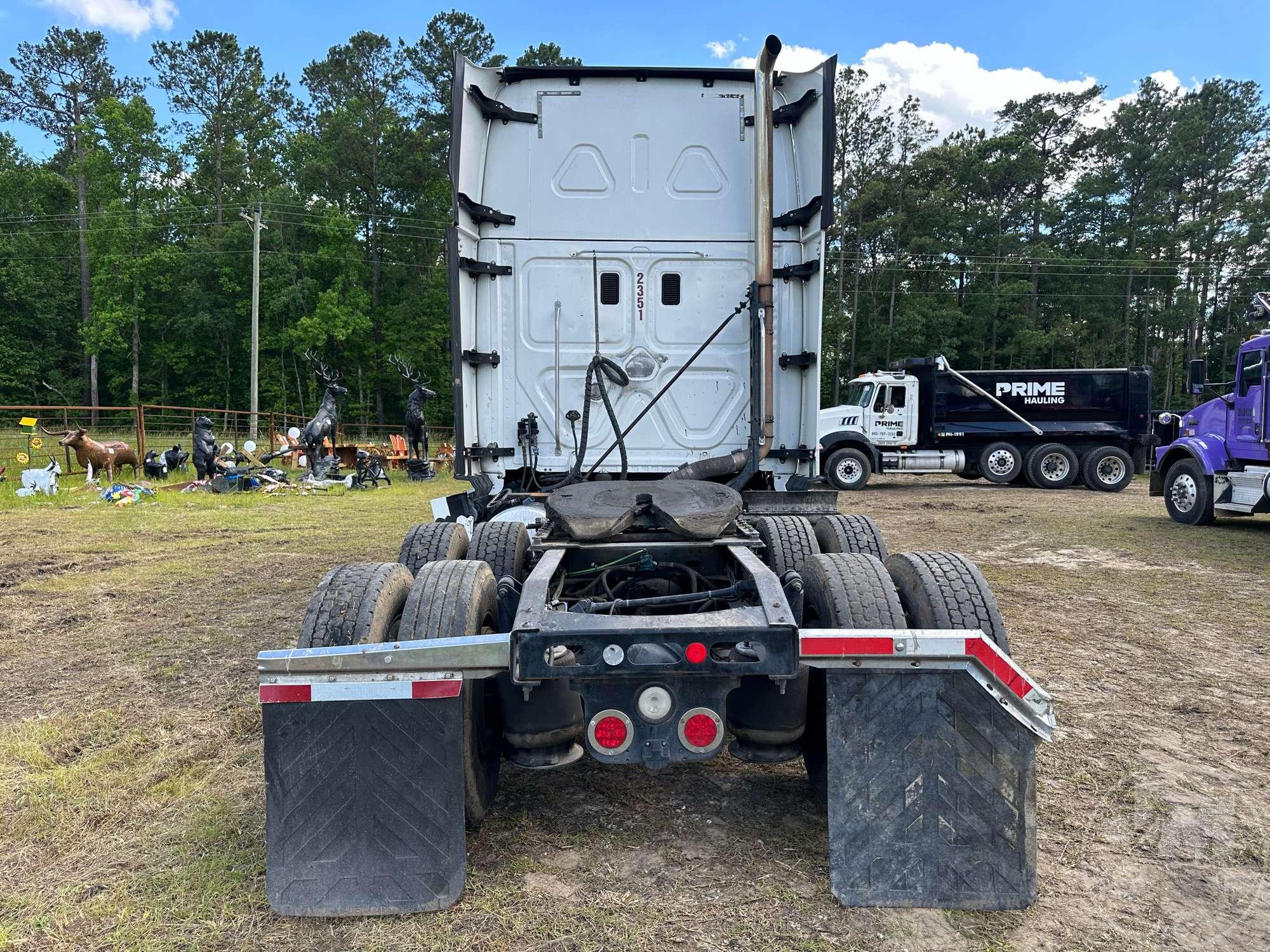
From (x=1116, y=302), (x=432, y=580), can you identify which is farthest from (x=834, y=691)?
(x=1116, y=302)

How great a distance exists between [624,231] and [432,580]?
115 inches

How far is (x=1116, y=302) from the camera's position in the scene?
46.8 m

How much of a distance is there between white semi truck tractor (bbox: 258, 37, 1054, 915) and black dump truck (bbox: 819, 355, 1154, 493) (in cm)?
1402

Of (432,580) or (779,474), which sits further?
(779,474)

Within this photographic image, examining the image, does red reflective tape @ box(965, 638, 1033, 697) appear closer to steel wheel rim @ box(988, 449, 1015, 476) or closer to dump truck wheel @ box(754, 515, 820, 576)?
dump truck wheel @ box(754, 515, 820, 576)

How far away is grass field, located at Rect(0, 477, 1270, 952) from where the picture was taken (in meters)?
2.32

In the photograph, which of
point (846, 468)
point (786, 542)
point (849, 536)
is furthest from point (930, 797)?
point (846, 468)

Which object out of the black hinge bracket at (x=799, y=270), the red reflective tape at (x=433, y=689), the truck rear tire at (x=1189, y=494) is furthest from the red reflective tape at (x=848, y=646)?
the truck rear tire at (x=1189, y=494)

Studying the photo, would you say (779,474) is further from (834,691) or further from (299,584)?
(299,584)

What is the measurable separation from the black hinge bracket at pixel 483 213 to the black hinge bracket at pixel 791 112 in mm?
1588

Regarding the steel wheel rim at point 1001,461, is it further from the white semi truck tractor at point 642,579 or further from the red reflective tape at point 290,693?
the red reflective tape at point 290,693

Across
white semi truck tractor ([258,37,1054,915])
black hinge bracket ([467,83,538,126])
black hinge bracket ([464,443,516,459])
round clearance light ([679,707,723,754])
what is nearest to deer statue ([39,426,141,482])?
white semi truck tractor ([258,37,1054,915])

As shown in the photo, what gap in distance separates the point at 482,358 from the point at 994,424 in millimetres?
16853

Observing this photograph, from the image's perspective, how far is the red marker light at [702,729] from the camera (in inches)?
95.3
